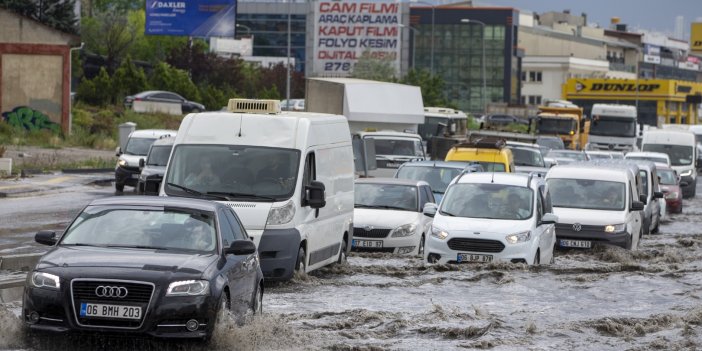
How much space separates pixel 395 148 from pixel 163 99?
34.1m

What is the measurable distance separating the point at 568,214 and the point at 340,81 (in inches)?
588

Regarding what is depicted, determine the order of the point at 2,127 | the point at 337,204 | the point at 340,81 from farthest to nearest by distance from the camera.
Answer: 1. the point at 2,127
2. the point at 340,81
3. the point at 337,204

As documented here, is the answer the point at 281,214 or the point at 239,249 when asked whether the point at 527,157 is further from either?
the point at 239,249

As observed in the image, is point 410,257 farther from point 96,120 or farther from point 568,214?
point 96,120

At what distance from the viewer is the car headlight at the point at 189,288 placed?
11.2 meters

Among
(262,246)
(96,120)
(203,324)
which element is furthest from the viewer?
(96,120)

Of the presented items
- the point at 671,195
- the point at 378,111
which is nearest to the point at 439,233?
the point at 378,111

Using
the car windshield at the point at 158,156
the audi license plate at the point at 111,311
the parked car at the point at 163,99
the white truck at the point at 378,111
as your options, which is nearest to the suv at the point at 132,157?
the car windshield at the point at 158,156

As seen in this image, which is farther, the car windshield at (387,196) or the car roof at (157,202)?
the car windshield at (387,196)

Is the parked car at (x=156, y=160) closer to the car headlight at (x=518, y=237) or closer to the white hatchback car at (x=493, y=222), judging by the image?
the white hatchback car at (x=493, y=222)

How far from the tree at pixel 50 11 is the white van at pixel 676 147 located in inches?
954

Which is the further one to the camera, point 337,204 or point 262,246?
point 337,204

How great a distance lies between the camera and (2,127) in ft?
185

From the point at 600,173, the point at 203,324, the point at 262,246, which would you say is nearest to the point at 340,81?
the point at 600,173
